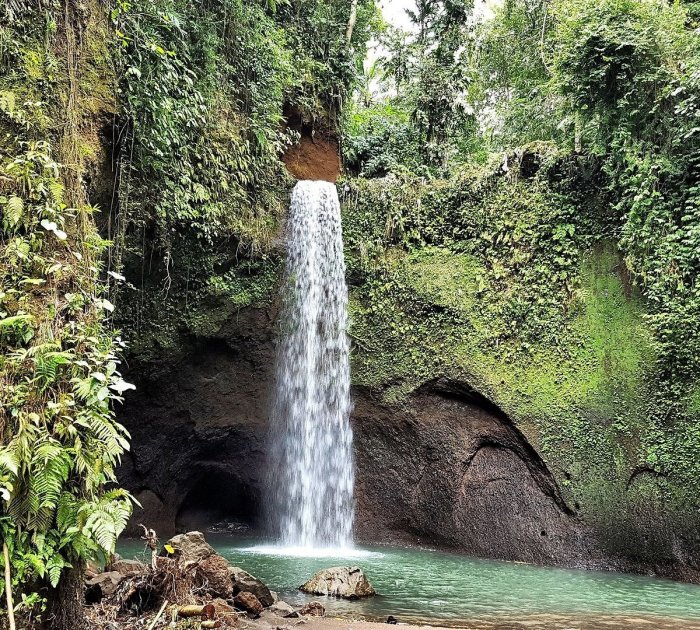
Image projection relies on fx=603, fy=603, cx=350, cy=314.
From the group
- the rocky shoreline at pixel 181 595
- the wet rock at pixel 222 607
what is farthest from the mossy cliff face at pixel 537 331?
the wet rock at pixel 222 607

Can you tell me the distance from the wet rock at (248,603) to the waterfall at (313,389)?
589 cm

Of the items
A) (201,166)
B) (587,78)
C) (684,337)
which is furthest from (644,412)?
(201,166)

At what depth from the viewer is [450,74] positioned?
14453 mm

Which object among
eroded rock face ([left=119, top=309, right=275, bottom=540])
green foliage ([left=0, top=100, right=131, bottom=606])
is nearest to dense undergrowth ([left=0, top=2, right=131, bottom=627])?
green foliage ([left=0, top=100, right=131, bottom=606])

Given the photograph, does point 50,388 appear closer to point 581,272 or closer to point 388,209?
point 581,272

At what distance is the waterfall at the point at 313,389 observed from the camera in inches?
416

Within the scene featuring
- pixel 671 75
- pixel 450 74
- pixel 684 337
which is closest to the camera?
pixel 684 337

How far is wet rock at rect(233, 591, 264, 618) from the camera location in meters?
4.40

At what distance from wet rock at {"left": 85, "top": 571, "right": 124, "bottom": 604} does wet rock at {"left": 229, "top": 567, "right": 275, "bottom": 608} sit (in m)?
0.85

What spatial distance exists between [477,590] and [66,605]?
4.29 m

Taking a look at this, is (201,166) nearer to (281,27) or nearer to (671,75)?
(281,27)

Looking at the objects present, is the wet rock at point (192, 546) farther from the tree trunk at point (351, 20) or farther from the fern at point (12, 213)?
the tree trunk at point (351, 20)

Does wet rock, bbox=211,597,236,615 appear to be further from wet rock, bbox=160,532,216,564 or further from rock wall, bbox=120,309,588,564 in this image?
rock wall, bbox=120,309,588,564

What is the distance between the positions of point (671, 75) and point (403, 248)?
16.5 ft
